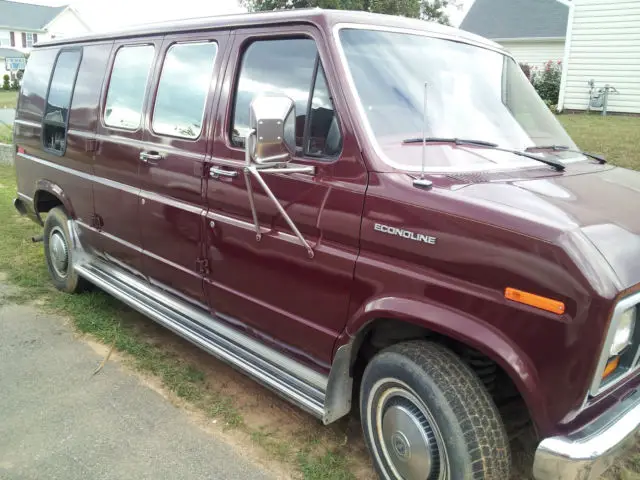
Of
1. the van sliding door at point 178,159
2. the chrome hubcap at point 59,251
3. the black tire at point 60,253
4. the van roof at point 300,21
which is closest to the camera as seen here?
the van roof at point 300,21

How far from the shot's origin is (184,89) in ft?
12.7

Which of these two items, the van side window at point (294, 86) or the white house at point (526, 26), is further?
the white house at point (526, 26)

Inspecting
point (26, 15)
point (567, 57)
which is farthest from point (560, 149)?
point (26, 15)

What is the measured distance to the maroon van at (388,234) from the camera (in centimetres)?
221

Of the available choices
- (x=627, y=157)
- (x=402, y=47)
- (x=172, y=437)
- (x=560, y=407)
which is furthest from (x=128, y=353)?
(x=627, y=157)

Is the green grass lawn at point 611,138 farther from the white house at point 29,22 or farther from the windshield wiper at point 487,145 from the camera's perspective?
the white house at point 29,22

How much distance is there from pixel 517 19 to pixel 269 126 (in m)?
26.0

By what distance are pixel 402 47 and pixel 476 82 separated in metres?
0.52

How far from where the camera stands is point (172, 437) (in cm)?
338

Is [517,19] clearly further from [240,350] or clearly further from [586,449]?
[586,449]


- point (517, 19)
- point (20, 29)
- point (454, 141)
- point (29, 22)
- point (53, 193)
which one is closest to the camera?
point (454, 141)

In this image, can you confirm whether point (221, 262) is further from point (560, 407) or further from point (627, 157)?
point (627, 157)

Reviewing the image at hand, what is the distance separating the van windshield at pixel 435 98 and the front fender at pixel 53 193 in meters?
3.38

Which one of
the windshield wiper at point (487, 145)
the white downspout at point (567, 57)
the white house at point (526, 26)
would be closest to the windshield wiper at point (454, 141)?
the windshield wiper at point (487, 145)
